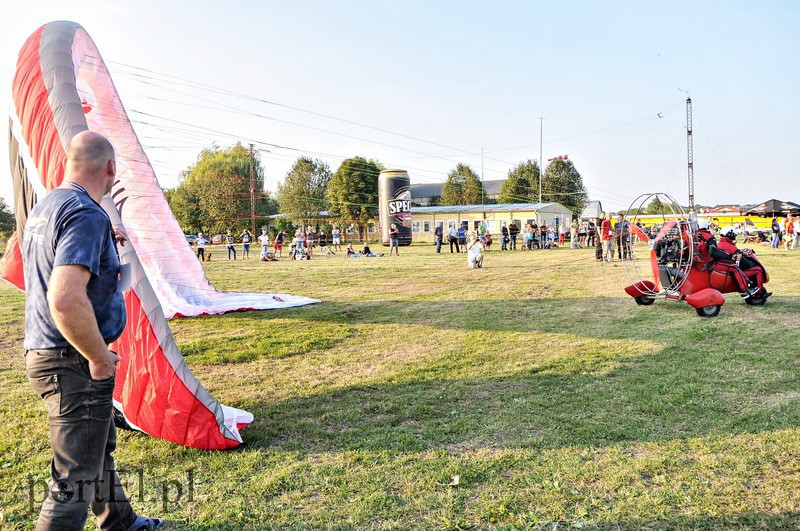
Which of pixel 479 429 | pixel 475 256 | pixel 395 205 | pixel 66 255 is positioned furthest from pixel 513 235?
pixel 66 255

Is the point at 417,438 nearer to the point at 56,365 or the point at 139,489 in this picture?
the point at 139,489

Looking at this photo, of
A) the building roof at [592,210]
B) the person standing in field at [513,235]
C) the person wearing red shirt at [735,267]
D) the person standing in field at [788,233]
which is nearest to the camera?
the person wearing red shirt at [735,267]

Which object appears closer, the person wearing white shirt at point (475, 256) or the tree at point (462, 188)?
the person wearing white shirt at point (475, 256)

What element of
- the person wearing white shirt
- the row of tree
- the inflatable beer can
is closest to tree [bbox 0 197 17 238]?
the row of tree

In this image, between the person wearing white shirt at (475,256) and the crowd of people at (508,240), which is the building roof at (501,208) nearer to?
the crowd of people at (508,240)

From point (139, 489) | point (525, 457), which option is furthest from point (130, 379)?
point (525, 457)

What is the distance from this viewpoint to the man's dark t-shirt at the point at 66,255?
2.36 metres

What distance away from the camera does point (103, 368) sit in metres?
2.44

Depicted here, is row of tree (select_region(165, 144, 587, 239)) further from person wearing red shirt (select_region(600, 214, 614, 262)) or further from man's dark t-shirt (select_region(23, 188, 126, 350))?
man's dark t-shirt (select_region(23, 188, 126, 350))

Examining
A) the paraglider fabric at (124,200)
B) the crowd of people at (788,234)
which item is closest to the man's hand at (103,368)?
the paraglider fabric at (124,200)

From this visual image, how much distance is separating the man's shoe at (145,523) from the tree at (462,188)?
74784 millimetres

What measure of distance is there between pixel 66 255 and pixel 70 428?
2.49 ft

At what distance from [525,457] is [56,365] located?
2.90 m

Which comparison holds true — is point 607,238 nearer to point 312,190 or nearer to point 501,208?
point 501,208
